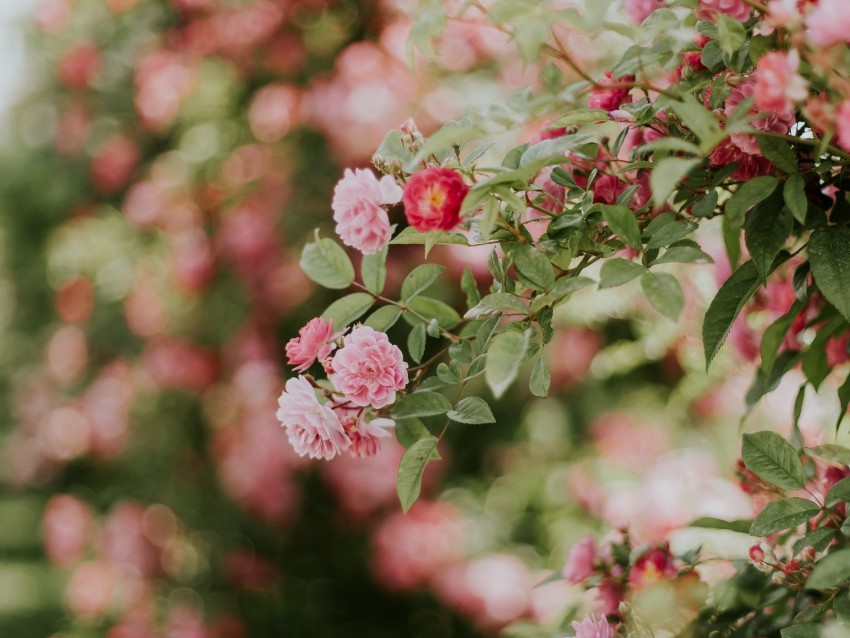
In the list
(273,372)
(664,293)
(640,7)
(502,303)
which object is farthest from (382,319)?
(273,372)

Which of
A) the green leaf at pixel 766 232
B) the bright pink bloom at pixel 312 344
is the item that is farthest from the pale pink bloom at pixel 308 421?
the green leaf at pixel 766 232

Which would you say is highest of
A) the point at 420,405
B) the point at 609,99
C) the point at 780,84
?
the point at 780,84

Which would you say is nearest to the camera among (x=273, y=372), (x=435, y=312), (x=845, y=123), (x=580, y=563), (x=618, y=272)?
(x=845, y=123)

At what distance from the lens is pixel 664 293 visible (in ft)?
1.80

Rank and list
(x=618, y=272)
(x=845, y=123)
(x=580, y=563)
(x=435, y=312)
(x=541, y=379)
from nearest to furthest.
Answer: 1. (x=845, y=123)
2. (x=618, y=272)
3. (x=541, y=379)
4. (x=435, y=312)
5. (x=580, y=563)

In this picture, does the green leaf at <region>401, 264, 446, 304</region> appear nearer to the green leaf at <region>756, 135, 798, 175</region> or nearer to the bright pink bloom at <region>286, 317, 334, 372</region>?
the bright pink bloom at <region>286, 317, 334, 372</region>

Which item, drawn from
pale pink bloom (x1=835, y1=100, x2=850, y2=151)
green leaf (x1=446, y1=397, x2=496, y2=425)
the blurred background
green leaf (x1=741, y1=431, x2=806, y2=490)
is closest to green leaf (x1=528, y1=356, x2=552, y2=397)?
green leaf (x1=446, y1=397, x2=496, y2=425)

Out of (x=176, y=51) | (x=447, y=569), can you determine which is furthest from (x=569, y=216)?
(x=176, y=51)

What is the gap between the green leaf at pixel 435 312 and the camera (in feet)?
2.52

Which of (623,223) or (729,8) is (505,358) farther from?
(729,8)

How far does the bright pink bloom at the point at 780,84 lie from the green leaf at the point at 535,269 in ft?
0.60

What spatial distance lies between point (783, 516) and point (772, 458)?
47 millimetres

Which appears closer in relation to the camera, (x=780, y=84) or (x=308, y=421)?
(x=780, y=84)

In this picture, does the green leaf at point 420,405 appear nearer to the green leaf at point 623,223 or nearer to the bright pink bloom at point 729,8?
the green leaf at point 623,223
